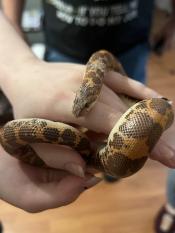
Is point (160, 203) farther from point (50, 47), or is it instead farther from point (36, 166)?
point (36, 166)

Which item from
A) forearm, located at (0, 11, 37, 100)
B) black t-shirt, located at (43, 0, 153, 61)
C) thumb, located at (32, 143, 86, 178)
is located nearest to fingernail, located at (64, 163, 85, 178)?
thumb, located at (32, 143, 86, 178)

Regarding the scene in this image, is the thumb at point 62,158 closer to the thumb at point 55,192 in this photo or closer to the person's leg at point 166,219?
the thumb at point 55,192

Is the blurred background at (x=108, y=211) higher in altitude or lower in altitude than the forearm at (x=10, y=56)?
lower

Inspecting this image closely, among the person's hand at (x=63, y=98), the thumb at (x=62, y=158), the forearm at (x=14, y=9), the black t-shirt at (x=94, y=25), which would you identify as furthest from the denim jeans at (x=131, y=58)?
the thumb at (x=62, y=158)

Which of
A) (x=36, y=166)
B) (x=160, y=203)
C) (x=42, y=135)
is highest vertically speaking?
(x=42, y=135)

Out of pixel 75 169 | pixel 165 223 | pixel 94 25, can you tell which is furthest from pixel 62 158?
pixel 165 223

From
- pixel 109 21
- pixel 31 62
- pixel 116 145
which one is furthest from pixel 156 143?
pixel 109 21

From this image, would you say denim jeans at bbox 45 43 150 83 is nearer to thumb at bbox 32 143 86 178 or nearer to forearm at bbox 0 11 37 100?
forearm at bbox 0 11 37 100
